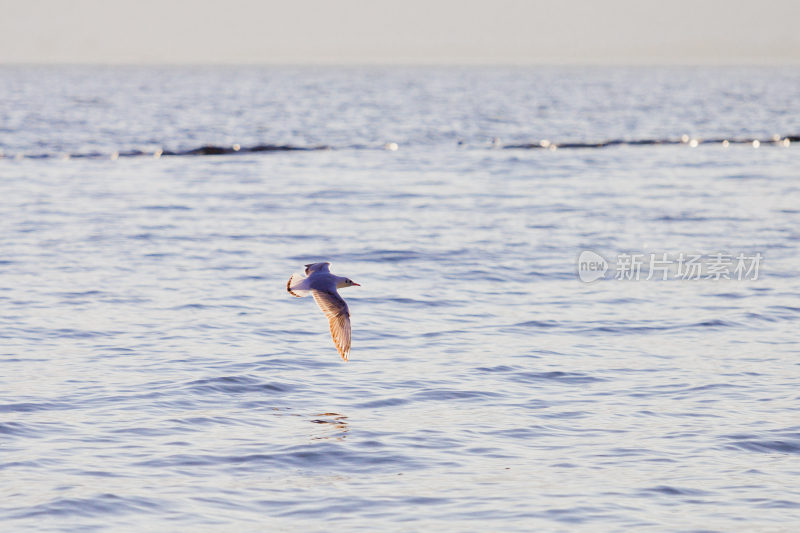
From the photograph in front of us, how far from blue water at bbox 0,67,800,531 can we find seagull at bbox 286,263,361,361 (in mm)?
900

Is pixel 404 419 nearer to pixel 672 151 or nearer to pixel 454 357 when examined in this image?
pixel 454 357

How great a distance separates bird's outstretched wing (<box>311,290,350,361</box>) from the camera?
13.3 meters

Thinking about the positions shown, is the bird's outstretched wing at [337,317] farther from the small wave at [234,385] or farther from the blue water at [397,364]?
the small wave at [234,385]

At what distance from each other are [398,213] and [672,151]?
27.1 metres

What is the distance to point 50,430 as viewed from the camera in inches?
499

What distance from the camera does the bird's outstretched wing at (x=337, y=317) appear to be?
1326cm

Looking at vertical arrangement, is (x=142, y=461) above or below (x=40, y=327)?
below

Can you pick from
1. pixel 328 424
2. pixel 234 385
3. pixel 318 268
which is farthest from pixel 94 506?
pixel 318 268

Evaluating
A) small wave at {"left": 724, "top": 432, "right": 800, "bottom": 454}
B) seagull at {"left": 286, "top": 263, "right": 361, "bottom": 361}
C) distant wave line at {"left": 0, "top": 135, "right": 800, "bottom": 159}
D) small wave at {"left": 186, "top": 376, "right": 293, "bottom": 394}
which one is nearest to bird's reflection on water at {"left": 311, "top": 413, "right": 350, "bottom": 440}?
seagull at {"left": 286, "top": 263, "right": 361, "bottom": 361}

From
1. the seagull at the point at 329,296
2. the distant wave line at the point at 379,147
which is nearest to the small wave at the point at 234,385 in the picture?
the seagull at the point at 329,296

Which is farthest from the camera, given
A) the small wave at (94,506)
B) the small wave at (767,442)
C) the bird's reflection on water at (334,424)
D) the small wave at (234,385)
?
the small wave at (234,385)

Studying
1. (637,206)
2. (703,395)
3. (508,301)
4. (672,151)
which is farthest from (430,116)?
(703,395)

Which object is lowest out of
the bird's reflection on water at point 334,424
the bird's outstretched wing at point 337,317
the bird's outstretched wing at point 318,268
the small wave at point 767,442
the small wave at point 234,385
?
the small wave at point 767,442

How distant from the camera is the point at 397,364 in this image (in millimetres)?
15719
